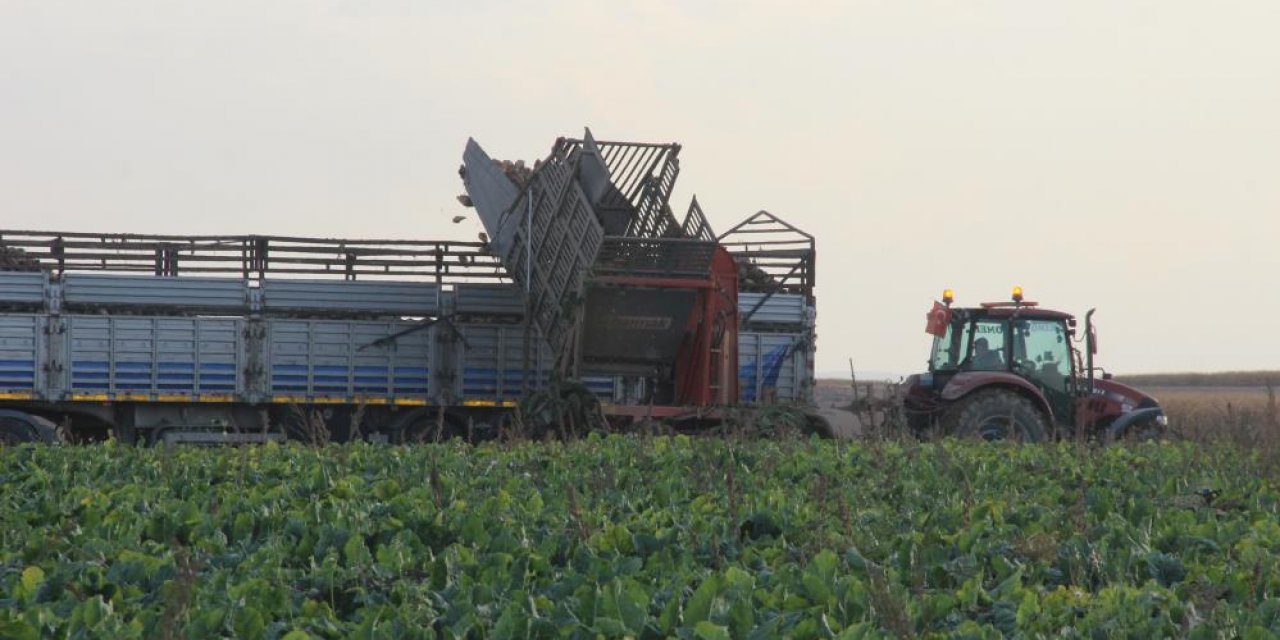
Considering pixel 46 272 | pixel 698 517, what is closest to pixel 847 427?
pixel 46 272

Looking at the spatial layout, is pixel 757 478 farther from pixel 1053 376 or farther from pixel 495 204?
pixel 495 204

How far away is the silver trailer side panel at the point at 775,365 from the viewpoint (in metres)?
23.6

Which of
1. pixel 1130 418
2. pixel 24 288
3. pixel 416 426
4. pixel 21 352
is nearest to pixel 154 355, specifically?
pixel 21 352

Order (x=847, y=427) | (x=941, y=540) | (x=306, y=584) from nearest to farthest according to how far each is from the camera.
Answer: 1. (x=306, y=584)
2. (x=941, y=540)
3. (x=847, y=427)

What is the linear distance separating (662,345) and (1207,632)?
15.4 metres

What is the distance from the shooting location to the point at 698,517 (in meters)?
9.01

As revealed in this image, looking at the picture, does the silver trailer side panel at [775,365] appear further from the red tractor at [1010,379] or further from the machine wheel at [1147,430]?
the machine wheel at [1147,430]

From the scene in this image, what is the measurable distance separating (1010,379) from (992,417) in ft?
1.74

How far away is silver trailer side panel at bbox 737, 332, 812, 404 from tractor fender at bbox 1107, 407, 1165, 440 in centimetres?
416

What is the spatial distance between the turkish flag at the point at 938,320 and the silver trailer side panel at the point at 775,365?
304 centimetres

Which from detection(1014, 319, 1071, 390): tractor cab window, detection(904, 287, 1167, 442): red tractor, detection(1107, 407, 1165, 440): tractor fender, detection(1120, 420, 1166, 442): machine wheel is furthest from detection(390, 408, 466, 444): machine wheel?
detection(1120, 420, 1166, 442): machine wheel

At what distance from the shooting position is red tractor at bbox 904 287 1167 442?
20.5m

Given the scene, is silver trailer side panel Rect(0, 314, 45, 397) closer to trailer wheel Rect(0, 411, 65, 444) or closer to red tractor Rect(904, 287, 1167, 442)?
trailer wheel Rect(0, 411, 65, 444)

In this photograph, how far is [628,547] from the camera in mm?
8102
